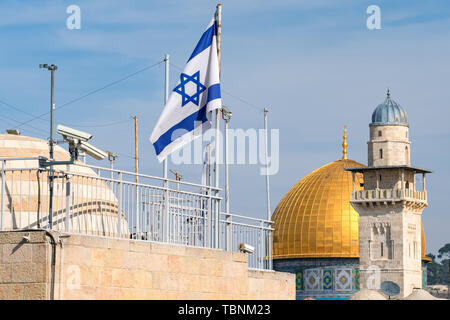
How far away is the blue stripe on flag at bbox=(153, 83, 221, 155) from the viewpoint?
1727cm

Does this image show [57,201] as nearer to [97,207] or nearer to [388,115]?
[97,207]

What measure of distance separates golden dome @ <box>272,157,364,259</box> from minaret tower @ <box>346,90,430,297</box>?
7296 mm

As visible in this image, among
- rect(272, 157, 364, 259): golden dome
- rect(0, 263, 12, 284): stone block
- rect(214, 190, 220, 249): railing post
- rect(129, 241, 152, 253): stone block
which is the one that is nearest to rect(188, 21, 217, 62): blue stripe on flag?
rect(214, 190, 220, 249): railing post

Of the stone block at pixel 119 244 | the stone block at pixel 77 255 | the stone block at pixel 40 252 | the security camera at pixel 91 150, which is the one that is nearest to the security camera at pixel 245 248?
the security camera at pixel 91 150

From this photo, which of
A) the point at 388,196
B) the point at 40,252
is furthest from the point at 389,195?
the point at 40,252

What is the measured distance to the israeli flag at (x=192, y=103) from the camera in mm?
17281

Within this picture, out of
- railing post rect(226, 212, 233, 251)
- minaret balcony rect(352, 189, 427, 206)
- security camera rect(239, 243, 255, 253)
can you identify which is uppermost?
minaret balcony rect(352, 189, 427, 206)

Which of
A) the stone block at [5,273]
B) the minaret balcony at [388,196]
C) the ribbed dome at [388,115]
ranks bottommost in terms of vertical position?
the stone block at [5,273]

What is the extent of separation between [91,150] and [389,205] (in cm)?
5113

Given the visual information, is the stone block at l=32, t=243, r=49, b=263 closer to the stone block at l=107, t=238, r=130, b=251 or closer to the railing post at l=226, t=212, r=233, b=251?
the stone block at l=107, t=238, r=130, b=251

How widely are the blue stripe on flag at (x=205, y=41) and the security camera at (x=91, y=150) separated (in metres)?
3.17

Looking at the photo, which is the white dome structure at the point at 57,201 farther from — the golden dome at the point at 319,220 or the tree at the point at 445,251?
the tree at the point at 445,251
